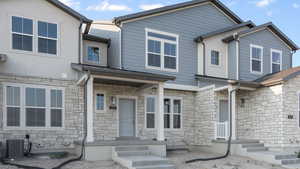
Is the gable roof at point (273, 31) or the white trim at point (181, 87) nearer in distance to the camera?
the white trim at point (181, 87)

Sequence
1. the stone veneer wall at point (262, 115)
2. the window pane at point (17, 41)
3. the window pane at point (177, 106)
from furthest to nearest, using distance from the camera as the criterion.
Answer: the window pane at point (177, 106) → the stone veneer wall at point (262, 115) → the window pane at point (17, 41)

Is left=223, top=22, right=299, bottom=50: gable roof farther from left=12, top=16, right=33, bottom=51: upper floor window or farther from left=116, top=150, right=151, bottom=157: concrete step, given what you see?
left=12, top=16, right=33, bottom=51: upper floor window

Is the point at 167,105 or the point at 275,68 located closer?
the point at 167,105

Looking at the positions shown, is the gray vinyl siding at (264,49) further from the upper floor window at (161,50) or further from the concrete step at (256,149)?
the concrete step at (256,149)

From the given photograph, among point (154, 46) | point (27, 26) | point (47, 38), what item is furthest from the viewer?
point (154, 46)

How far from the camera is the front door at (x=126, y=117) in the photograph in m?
13.1

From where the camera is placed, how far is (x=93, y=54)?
13773mm

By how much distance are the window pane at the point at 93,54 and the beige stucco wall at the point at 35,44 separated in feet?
5.53

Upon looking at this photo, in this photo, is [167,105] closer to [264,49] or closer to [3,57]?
[264,49]

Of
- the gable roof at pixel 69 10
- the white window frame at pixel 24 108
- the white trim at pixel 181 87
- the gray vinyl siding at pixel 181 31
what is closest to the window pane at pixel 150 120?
the white trim at pixel 181 87

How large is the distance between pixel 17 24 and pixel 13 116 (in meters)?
3.37

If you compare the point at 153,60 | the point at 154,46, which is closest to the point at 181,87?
the point at 153,60

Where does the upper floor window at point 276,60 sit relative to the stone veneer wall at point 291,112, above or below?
above

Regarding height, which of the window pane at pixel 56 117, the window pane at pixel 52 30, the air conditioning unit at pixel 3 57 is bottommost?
the window pane at pixel 56 117
